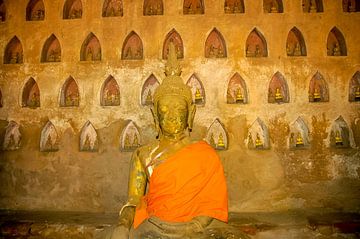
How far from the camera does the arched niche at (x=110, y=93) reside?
532cm

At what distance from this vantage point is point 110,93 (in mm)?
5383

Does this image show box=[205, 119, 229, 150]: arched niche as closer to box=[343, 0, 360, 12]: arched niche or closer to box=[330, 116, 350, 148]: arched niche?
box=[330, 116, 350, 148]: arched niche

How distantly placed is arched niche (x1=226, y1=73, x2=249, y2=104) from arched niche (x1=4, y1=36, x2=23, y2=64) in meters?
3.33

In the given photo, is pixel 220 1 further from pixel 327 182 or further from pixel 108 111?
pixel 327 182

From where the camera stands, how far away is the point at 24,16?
5.51 m

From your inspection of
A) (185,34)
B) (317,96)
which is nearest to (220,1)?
(185,34)

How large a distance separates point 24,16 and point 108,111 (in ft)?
6.81

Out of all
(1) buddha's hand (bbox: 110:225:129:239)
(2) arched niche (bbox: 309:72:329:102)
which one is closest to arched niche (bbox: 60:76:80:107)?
(1) buddha's hand (bbox: 110:225:129:239)

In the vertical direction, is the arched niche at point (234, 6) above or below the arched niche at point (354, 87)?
above

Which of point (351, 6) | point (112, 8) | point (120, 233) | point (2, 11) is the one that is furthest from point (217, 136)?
point (2, 11)

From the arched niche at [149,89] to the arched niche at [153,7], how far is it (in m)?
1.01

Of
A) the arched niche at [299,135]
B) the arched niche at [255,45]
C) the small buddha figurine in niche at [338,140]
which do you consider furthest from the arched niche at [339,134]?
the arched niche at [255,45]

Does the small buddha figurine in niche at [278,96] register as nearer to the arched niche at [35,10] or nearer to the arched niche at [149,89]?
the arched niche at [149,89]

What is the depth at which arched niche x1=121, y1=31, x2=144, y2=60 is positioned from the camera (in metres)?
5.37
